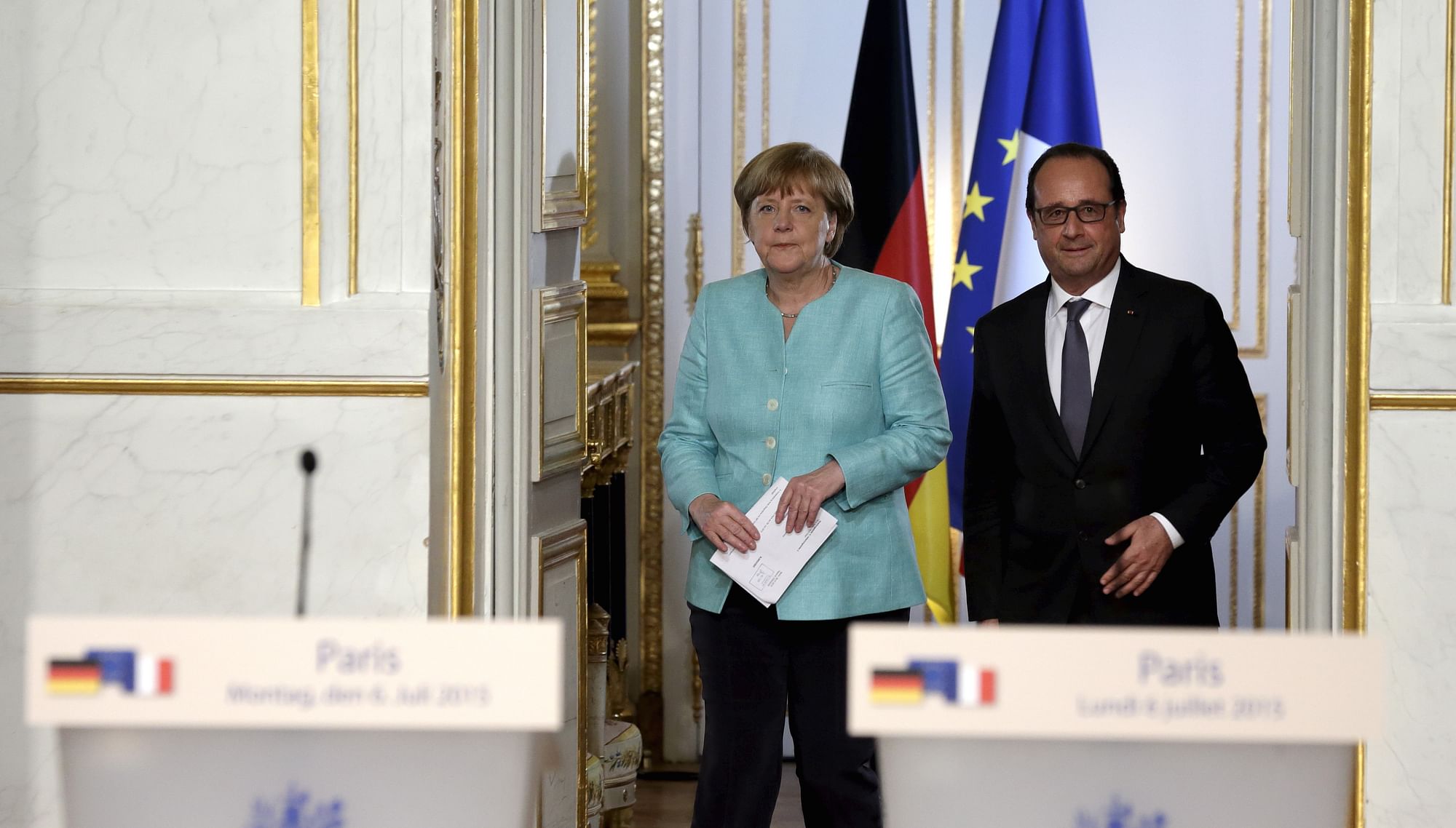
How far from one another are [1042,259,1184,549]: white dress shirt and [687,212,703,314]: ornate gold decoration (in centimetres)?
188

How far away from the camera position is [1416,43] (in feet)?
8.18

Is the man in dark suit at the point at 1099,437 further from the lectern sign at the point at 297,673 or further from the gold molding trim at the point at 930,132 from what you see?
the gold molding trim at the point at 930,132

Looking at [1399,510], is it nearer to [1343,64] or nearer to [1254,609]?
[1343,64]

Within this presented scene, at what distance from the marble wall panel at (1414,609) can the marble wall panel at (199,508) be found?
61.3 inches

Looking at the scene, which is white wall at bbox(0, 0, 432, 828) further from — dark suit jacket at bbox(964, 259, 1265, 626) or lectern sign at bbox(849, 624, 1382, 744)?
lectern sign at bbox(849, 624, 1382, 744)

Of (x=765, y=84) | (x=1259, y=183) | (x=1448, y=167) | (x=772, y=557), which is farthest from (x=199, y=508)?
(x=1259, y=183)

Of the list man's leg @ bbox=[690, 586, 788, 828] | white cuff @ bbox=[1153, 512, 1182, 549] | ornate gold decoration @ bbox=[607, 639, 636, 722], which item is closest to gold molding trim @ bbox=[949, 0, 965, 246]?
ornate gold decoration @ bbox=[607, 639, 636, 722]

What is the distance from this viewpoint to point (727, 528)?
8.75 ft

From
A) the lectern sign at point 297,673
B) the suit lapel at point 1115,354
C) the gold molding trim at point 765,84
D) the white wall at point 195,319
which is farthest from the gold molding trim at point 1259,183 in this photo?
the lectern sign at point 297,673

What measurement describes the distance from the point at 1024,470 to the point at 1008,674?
1283 millimetres

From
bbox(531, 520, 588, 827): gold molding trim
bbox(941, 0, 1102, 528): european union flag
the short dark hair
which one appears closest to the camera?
the short dark hair

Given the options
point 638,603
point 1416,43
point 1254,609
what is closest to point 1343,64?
point 1416,43

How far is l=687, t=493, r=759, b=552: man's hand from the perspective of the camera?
2.66m

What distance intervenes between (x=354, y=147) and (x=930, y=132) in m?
2.35
